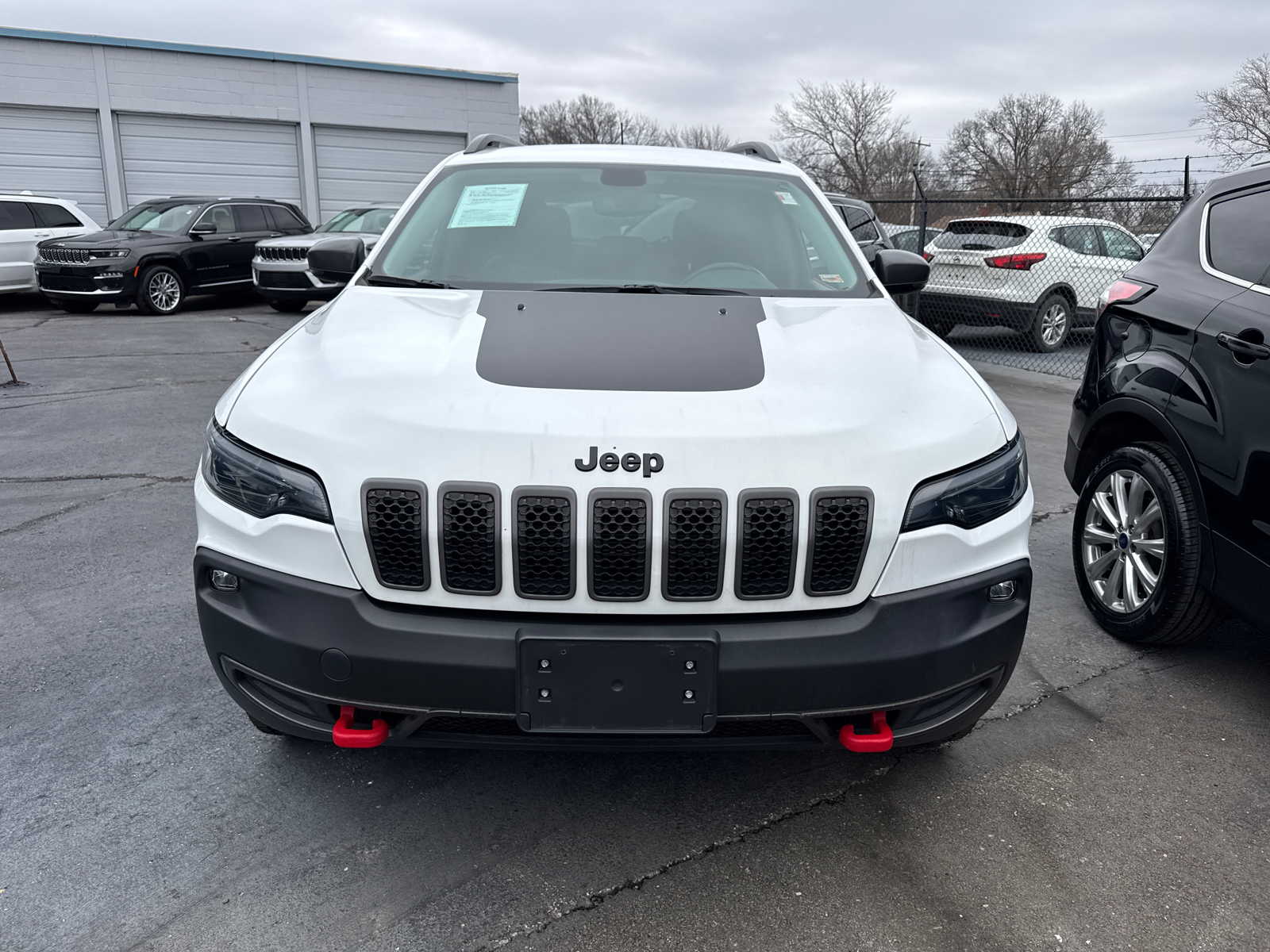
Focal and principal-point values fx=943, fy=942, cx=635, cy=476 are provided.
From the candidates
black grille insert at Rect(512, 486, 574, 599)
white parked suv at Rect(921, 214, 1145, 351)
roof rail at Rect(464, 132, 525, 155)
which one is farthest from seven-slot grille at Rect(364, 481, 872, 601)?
white parked suv at Rect(921, 214, 1145, 351)

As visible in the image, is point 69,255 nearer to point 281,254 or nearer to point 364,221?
point 281,254

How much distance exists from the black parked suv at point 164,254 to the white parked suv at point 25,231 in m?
0.38

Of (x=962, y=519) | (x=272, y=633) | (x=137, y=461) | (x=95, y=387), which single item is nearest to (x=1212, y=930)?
(x=962, y=519)

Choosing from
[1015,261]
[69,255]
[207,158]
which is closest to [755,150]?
[1015,261]

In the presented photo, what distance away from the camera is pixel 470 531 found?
1918 millimetres

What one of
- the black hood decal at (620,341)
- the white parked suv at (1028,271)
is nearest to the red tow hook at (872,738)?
the black hood decal at (620,341)

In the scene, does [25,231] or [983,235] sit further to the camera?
[25,231]

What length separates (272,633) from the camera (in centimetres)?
200

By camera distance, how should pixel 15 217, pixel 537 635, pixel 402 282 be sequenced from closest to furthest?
1. pixel 537 635
2. pixel 402 282
3. pixel 15 217

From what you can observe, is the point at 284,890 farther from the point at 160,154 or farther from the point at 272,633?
the point at 160,154

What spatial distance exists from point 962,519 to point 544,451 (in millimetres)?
937

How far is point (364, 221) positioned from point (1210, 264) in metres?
13.0

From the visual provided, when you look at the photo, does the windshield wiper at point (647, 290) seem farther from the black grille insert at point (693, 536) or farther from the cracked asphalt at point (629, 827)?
the cracked asphalt at point (629, 827)

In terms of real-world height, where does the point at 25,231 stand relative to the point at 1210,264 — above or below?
below
